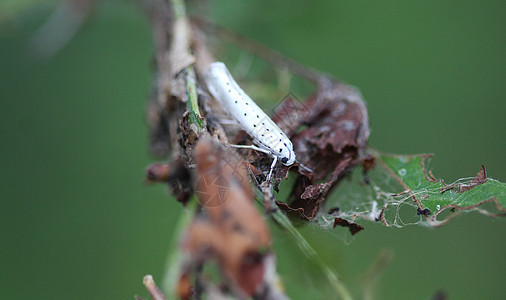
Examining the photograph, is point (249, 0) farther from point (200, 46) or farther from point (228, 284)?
point (228, 284)

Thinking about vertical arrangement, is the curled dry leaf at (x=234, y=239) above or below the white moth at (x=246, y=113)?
below

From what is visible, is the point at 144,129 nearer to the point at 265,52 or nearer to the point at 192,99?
the point at 265,52

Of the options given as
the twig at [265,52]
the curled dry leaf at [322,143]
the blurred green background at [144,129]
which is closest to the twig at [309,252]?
the curled dry leaf at [322,143]

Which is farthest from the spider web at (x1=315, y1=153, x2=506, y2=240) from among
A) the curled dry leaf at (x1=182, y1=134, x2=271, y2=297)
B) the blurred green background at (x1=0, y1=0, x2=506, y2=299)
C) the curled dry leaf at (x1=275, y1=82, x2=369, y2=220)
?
the blurred green background at (x1=0, y1=0, x2=506, y2=299)

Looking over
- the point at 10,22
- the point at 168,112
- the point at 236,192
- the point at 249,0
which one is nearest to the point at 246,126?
the point at 168,112

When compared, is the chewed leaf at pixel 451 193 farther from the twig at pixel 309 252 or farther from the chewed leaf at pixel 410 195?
the twig at pixel 309 252

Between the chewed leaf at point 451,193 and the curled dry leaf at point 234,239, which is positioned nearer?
the curled dry leaf at point 234,239
